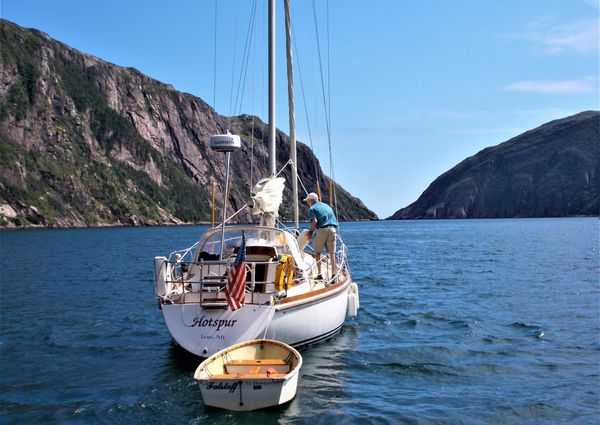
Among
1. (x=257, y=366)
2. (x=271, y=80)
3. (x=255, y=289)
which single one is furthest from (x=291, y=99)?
(x=257, y=366)

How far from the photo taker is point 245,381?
35.3 feet

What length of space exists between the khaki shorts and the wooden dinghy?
557 cm

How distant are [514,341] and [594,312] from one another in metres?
6.44

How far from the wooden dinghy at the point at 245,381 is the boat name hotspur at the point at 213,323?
1.08m

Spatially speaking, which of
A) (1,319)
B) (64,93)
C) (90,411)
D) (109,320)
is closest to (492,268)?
(109,320)

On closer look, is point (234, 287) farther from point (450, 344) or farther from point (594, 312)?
point (594, 312)

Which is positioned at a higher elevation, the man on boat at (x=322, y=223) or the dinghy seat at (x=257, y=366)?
the man on boat at (x=322, y=223)

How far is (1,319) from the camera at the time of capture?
66.8 ft

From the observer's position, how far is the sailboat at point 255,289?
13.2 metres

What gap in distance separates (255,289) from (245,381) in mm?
4209

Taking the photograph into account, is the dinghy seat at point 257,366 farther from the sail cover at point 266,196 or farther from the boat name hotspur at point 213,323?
the sail cover at point 266,196

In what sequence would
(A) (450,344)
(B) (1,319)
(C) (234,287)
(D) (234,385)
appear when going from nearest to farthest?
1. (D) (234,385)
2. (C) (234,287)
3. (A) (450,344)
4. (B) (1,319)

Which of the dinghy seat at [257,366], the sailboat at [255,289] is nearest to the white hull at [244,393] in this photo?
the dinghy seat at [257,366]

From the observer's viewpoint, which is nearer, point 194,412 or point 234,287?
point 194,412
